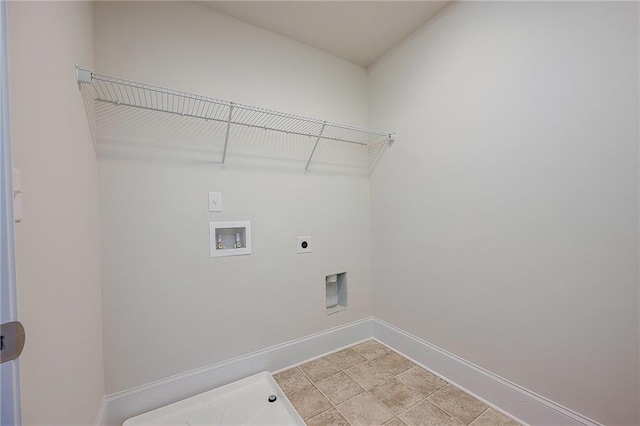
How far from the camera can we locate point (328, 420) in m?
1.35

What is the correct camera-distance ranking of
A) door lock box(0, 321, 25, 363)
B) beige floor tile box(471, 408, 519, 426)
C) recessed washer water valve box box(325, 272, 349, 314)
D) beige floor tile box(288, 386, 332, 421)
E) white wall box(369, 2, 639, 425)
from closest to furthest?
1. door lock box(0, 321, 25, 363)
2. white wall box(369, 2, 639, 425)
3. beige floor tile box(471, 408, 519, 426)
4. beige floor tile box(288, 386, 332, 421)
5. recessed washer water valve box box(325, 272, 349, 314)

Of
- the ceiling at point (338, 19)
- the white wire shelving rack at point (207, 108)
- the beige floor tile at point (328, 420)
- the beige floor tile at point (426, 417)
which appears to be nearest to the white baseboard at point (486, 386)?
the beige floor tile at point (426, 417)

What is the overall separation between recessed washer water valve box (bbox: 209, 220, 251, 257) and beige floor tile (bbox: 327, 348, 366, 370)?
3.51ft

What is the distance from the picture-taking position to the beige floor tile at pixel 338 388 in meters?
1.51

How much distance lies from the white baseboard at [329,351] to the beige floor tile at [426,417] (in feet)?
0.94

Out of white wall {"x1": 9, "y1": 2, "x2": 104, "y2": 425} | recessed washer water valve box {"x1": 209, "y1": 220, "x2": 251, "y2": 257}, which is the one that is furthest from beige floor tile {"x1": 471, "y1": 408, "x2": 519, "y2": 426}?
white wall {"x1": 9, "y1": 2, "x2": 104, "y2": 425}

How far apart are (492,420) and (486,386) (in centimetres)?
16

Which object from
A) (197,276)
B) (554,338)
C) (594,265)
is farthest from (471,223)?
(197,276)

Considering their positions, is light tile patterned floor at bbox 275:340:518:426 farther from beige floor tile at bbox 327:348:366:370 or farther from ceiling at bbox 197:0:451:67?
ceiling at bbox 197:0:451:67

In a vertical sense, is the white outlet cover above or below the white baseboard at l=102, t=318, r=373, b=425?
above

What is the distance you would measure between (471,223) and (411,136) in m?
0.76

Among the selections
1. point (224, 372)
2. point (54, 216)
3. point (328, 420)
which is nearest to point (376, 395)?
point (328, 420)

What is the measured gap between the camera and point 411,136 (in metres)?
1.86

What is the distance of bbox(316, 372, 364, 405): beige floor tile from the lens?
4.95 ft
